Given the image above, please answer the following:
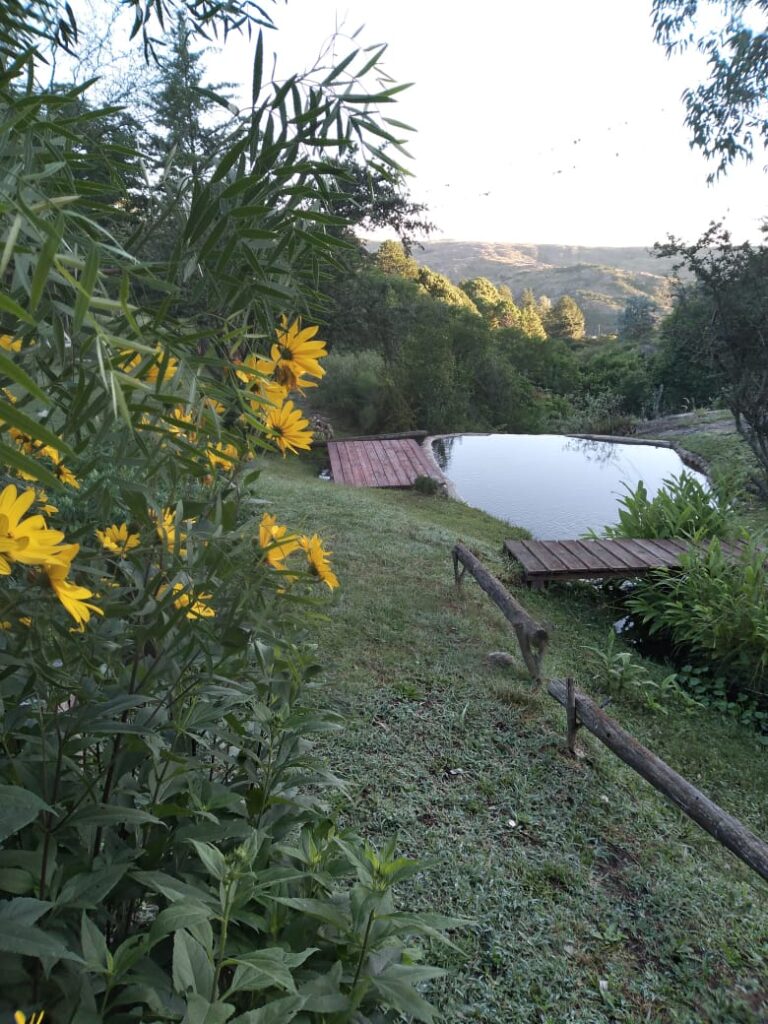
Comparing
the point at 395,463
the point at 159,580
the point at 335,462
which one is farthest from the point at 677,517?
the point at 159,580

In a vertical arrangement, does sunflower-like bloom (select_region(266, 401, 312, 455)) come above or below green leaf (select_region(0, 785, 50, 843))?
above

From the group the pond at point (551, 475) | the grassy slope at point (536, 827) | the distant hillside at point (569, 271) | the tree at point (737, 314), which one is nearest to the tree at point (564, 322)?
the distant hillside at point (569, 271)

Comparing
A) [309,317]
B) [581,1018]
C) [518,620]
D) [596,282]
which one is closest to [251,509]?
[518,620]

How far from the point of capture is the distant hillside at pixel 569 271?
53.7m

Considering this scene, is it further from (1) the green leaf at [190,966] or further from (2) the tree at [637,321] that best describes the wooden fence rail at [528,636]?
(2) the tree at [637,321]

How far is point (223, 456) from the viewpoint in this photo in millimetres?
641

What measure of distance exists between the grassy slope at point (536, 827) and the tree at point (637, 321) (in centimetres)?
2327

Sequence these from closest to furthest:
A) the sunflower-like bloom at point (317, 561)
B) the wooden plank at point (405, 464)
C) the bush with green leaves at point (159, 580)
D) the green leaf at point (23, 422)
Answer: the green leaf at point (23, 422) < the bush with green leaves at point (159, 580) < the sunflower-like bloom at point (317, 561) < the wooden plank at point (405, 464)

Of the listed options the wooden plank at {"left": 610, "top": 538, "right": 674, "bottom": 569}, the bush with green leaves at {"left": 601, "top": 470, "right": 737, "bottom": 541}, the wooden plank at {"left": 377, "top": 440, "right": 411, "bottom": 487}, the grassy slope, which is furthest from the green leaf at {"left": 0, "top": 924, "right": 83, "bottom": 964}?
the wooden plank at {"left": 377, "top": 440, "right": 411, "bottom": 487}

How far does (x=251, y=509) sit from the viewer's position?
5449mm

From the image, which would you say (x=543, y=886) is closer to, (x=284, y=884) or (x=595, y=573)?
(x=284, y=884)

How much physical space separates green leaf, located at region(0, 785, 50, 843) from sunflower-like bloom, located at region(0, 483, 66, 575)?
0.27 meters

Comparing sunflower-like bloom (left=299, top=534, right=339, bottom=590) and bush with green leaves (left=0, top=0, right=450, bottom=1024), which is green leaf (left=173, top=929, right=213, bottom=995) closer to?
bush with green leaves (left=0, top=0, right=450, bottom=1024)

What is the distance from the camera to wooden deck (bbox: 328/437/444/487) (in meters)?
9.41
